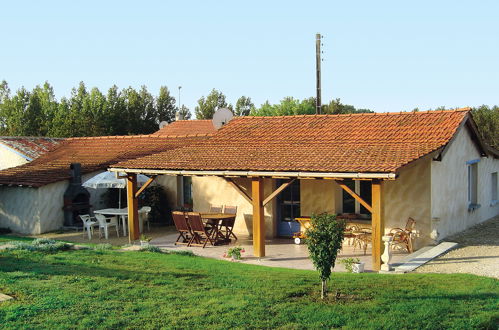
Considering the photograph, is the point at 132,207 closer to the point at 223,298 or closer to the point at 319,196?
the point at 319,196

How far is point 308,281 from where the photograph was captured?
962 centimetres

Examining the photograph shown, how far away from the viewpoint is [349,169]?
11.7 meters

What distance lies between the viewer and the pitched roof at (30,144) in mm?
24047

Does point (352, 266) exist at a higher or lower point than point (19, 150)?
lower

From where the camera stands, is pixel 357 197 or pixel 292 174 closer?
pixel 357 197

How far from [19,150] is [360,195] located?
52.2 ft

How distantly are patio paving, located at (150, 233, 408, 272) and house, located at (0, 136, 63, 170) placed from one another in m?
10.5

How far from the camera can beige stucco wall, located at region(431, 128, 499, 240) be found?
14242 mm

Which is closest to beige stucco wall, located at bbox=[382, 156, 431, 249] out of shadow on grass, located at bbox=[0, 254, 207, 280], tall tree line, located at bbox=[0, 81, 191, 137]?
shadow on grass, located at bbox=[0, 254, 207, 280]

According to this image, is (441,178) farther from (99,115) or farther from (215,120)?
(99,115)

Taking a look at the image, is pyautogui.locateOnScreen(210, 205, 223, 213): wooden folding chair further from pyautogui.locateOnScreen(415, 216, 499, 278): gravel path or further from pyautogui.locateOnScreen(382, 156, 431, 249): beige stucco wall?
pyautogui.locateOnScreen(415, 216, 499, 278): gravel path

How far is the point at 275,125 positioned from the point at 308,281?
361 inches

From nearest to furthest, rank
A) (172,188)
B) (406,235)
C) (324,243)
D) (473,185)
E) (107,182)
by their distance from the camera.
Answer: (324,243), (406,235), (107,182), (473,185), (172,188)

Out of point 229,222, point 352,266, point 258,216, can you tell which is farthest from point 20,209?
point 352,266
